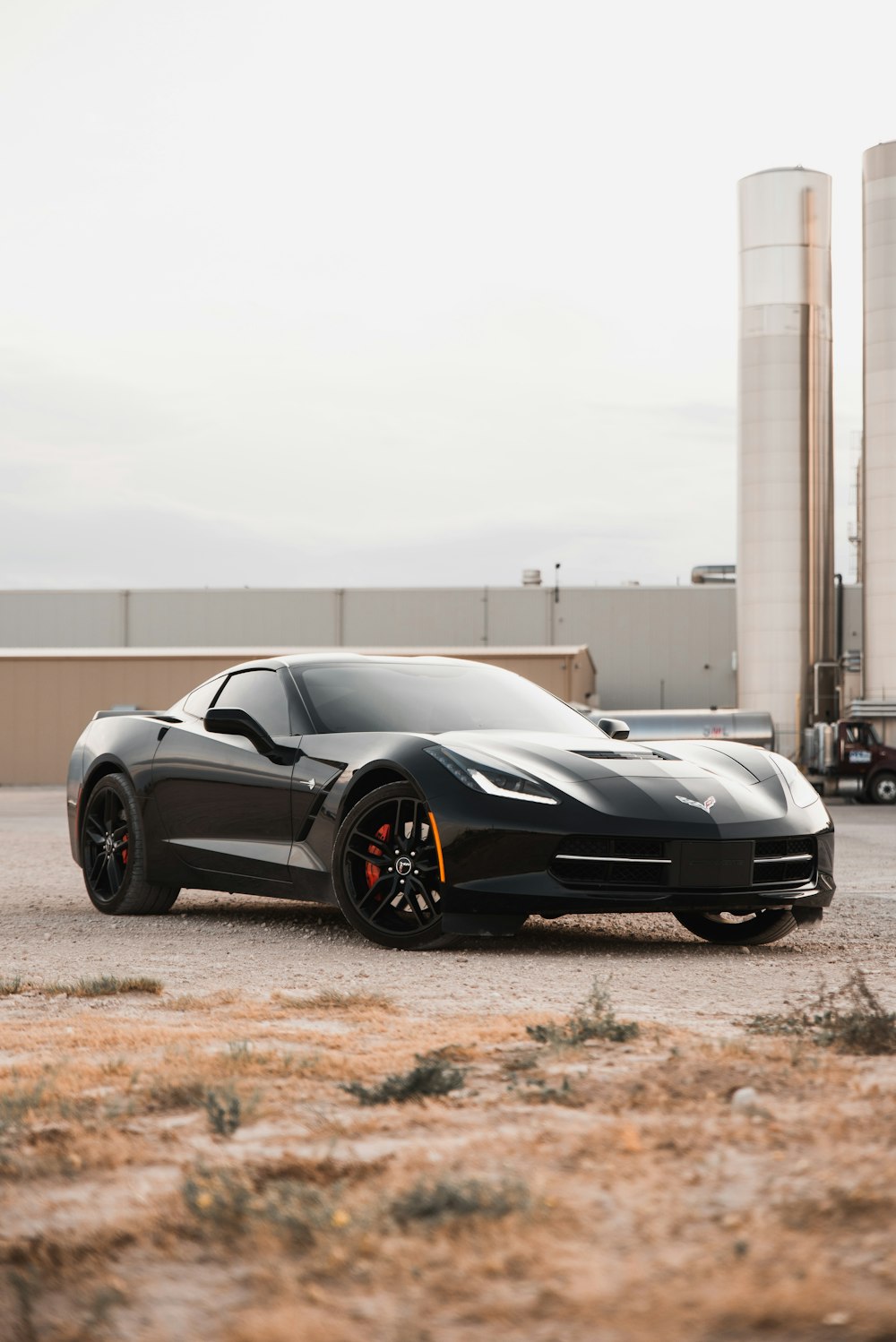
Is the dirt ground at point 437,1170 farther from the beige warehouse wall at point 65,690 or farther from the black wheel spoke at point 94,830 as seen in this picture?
the beige warehouse wall at point 65,690

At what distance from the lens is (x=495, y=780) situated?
6.26m

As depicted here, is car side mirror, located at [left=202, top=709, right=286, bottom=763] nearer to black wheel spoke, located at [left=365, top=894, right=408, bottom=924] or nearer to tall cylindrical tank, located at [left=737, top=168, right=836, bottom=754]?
black wheel spoke, located at [left=365, top=894, right=408, bottom=924]

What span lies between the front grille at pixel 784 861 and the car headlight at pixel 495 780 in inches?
37.4

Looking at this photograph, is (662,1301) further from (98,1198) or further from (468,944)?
(468,944)

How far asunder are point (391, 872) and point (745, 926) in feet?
5.84

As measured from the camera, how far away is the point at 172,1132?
2.93 metres

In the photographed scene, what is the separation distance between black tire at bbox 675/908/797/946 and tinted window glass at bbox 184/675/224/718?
2.75 meters

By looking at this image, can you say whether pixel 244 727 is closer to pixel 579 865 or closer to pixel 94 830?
pixel 94 830

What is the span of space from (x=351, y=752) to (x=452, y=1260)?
4.72m

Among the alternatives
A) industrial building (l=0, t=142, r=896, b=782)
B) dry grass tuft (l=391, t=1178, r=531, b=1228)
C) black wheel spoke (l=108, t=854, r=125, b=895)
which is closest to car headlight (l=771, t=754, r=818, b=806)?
black wheel spoke (l=108, t=854, r=125, b=895)

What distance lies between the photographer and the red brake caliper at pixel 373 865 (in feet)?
21.1

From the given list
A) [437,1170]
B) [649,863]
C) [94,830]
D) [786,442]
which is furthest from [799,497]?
[437,1170]

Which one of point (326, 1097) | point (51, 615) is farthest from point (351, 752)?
point (51, 615)

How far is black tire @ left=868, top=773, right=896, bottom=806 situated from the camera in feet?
93.7
